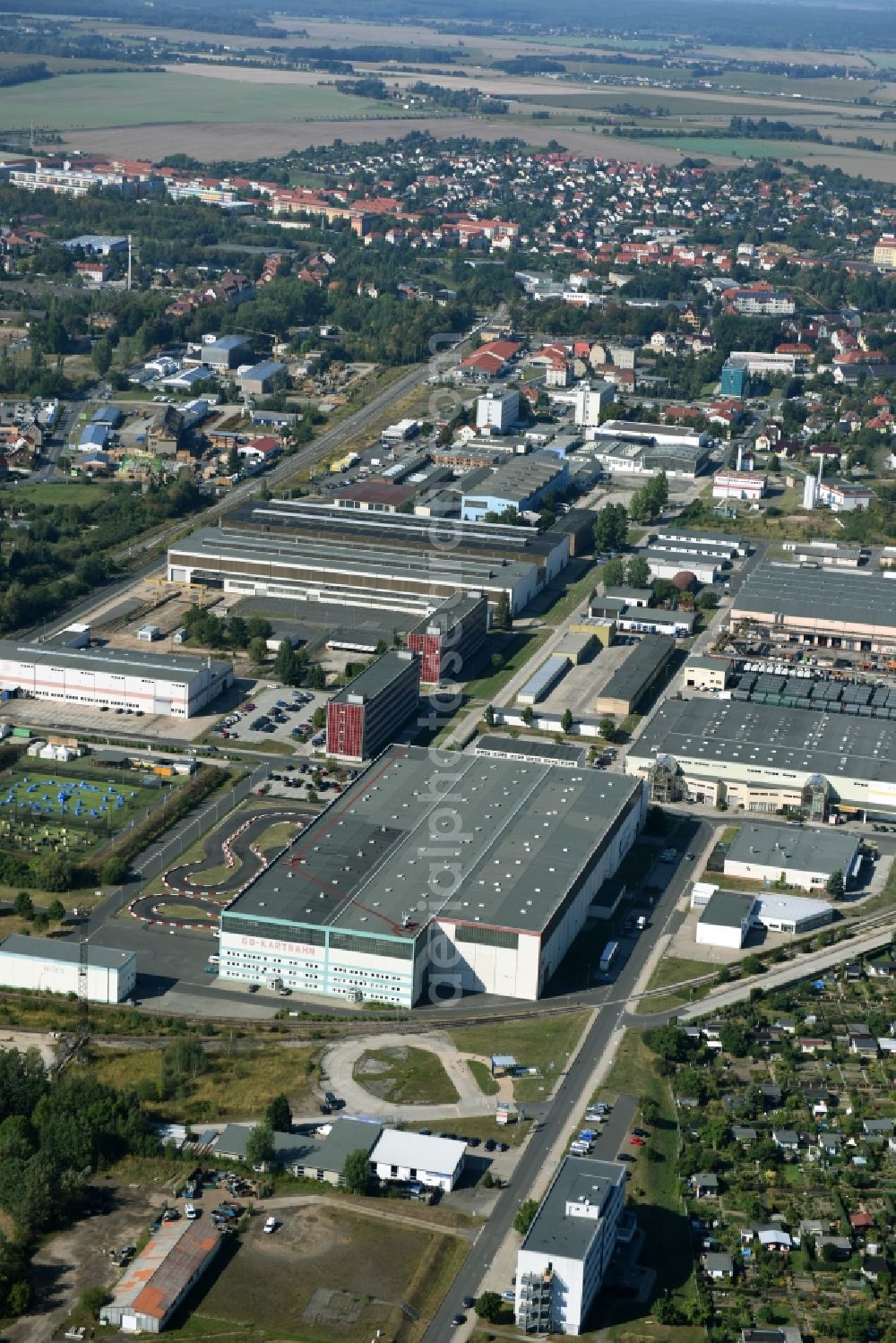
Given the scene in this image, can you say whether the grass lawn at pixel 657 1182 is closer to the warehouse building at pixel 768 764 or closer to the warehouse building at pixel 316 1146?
the warehouse building at pixel 316 1146

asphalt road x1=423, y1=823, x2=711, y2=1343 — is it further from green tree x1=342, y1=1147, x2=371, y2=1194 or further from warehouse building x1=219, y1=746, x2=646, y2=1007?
green tree x1=342, y1=1147, x2=371, y2=1194

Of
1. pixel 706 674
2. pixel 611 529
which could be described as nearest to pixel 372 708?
pixel 706 674

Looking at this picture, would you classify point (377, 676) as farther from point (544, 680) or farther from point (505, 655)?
point (505, 655)

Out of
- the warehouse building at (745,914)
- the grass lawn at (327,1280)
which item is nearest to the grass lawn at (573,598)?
the warehouse building at (745,914)

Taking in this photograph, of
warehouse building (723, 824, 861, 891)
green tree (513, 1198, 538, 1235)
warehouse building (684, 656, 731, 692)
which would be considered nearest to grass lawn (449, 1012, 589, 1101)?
green tree (513, 1198, 538, 1235)

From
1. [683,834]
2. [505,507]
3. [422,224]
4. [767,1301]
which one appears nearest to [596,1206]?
[767,1301]

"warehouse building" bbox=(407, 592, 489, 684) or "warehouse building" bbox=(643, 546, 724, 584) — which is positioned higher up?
"warehouse building" bbox=(407, 592, 489, 684)

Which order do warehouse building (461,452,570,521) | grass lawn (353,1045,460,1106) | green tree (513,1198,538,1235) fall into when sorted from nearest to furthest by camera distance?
green tree (513,1198,538,1235) → grass lawn (353,1045,460,1106) → warehouse building (461,452,570,521)
